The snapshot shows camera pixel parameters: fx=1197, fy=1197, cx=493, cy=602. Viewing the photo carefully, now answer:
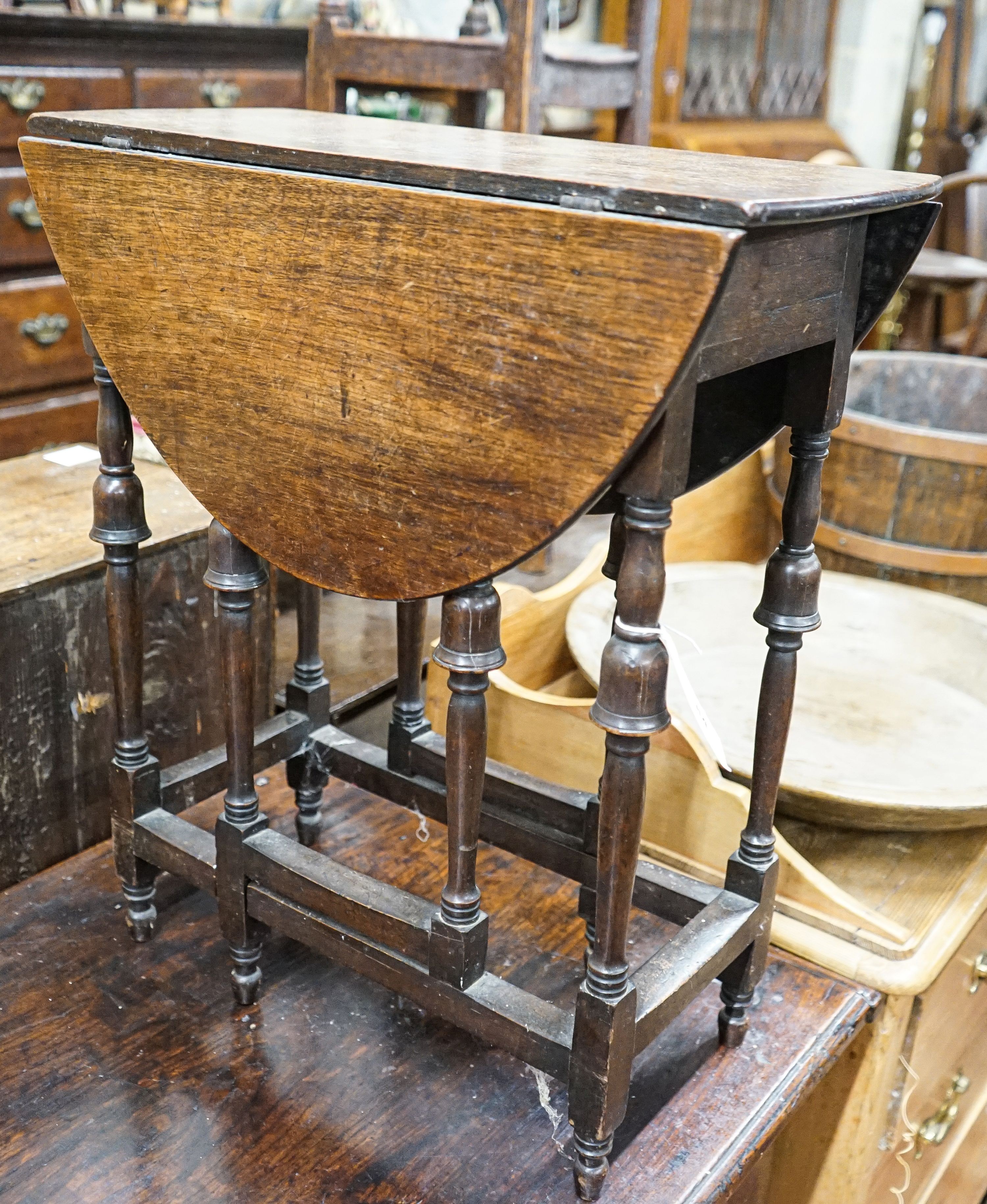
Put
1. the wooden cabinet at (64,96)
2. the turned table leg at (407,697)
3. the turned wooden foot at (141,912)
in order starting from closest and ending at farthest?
the turned wooden foot at (141,912), the turned table leg at (407,697), the wooden cabinet at (64,96)

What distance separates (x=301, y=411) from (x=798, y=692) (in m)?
0.93

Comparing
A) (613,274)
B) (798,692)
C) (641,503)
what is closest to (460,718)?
(641,503)

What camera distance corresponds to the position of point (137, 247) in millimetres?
971

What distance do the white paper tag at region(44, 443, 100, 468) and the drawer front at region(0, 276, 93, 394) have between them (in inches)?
21.1

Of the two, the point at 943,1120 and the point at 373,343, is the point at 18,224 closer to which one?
the point at 373,343

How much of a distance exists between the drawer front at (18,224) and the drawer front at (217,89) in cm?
27

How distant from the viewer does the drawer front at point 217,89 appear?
222cm

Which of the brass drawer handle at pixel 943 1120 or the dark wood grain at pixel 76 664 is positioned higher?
the dark wood grain at pixel 76 664

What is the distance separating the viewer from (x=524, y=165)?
0.84 meters

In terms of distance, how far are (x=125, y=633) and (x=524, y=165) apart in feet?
1.98

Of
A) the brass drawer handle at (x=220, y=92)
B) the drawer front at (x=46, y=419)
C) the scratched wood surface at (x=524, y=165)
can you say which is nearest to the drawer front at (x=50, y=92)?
the brass drawer handle at (x=220, y=92)

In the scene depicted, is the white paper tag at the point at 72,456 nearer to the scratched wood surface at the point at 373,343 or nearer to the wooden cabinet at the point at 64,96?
the wooden cabinet at the point at 64,96

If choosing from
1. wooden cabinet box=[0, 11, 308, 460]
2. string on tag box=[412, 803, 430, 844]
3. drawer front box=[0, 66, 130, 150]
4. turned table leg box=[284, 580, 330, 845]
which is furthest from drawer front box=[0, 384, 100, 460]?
string on tag box=[412, 803, 430, 844]

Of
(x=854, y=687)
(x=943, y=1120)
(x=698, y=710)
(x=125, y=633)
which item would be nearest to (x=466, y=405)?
(x=698, y=710)
